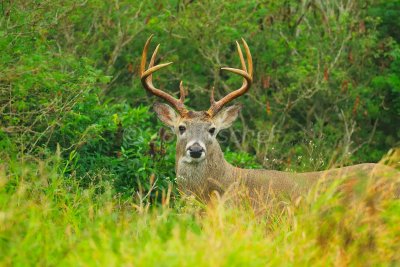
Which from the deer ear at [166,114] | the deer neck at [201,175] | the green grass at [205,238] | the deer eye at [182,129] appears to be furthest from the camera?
the deer ear at [166,114]

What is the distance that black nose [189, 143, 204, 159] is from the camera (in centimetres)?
920

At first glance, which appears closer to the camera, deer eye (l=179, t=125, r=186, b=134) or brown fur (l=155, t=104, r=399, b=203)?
brown fur (l=155, t=104, r=399, b=203)

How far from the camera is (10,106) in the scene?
8758 millimetres

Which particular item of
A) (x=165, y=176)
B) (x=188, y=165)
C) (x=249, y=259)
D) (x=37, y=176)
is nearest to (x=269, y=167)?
(x=165, y=176)

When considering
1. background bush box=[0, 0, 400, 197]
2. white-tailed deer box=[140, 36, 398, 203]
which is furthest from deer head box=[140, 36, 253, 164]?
background bush box=[0, 0, 400, 197]

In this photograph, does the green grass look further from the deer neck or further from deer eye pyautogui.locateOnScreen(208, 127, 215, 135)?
deer eye pyautogui.locateOnScreen(208, 127, 215, 135)

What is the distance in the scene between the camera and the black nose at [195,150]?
920 cm

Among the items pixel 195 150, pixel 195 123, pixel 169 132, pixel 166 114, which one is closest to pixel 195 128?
pixel 195 123

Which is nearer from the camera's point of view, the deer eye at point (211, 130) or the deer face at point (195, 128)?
the deer face at point (195, 128)

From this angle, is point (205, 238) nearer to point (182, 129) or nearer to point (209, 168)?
point (209, 168)

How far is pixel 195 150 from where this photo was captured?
920 centimetres

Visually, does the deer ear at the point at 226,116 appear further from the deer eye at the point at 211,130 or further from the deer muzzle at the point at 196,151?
the deer muzzle at the point at 196,151

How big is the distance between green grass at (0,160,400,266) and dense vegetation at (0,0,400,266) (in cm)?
1

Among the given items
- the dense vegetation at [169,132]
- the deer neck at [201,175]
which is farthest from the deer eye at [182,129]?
the dense vegetation at [169,132]
